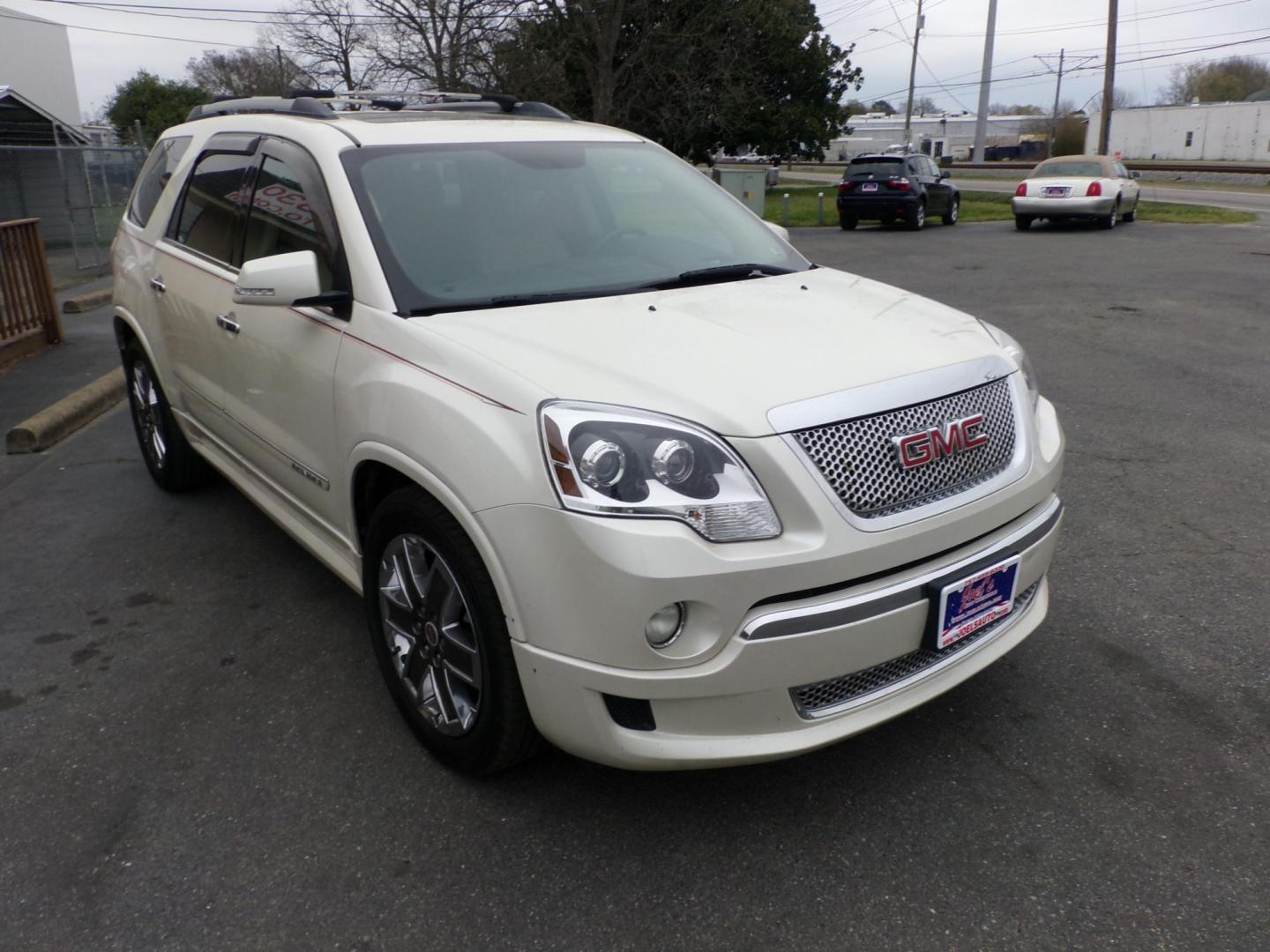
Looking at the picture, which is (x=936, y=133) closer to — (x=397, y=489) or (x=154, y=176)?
(x=154, y=176)

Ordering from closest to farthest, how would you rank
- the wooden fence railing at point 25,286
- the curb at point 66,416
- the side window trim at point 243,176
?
the side window trim at point 243,176 → the curb at point 66,416 → the wooden fence railing at point 25,286

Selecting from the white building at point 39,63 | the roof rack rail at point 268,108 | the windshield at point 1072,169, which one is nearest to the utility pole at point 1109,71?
the windshield at point 1072,169

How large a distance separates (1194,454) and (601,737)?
4643 millimetres

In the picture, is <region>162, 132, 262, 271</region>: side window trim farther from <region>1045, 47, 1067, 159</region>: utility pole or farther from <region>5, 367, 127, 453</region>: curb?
<region>1045, 47, 1067, 159</region>: utility pole

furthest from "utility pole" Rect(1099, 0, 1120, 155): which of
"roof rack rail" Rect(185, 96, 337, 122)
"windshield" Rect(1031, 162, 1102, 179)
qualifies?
"roof rack rail" Rect(185, 96, 337, 122)

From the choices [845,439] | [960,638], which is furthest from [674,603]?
[960,638]

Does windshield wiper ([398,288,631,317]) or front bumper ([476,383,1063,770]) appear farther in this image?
windshield wiper ([398,288,631,317])

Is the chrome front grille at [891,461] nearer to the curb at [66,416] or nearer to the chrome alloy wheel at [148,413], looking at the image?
the chrome alloy wheel at [148,413]

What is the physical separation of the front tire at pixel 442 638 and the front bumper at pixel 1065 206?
779 inches

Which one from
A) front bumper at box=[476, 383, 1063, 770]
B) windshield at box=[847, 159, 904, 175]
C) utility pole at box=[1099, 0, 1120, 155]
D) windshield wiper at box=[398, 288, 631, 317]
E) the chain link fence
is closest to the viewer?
front bumper at box=[476, 383, 1063, 770]

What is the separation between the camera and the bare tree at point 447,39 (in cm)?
2561

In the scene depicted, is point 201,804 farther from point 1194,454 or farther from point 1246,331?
point 1246,331

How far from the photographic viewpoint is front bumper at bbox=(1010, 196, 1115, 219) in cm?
1986

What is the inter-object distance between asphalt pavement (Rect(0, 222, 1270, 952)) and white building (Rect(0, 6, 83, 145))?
2523cm
